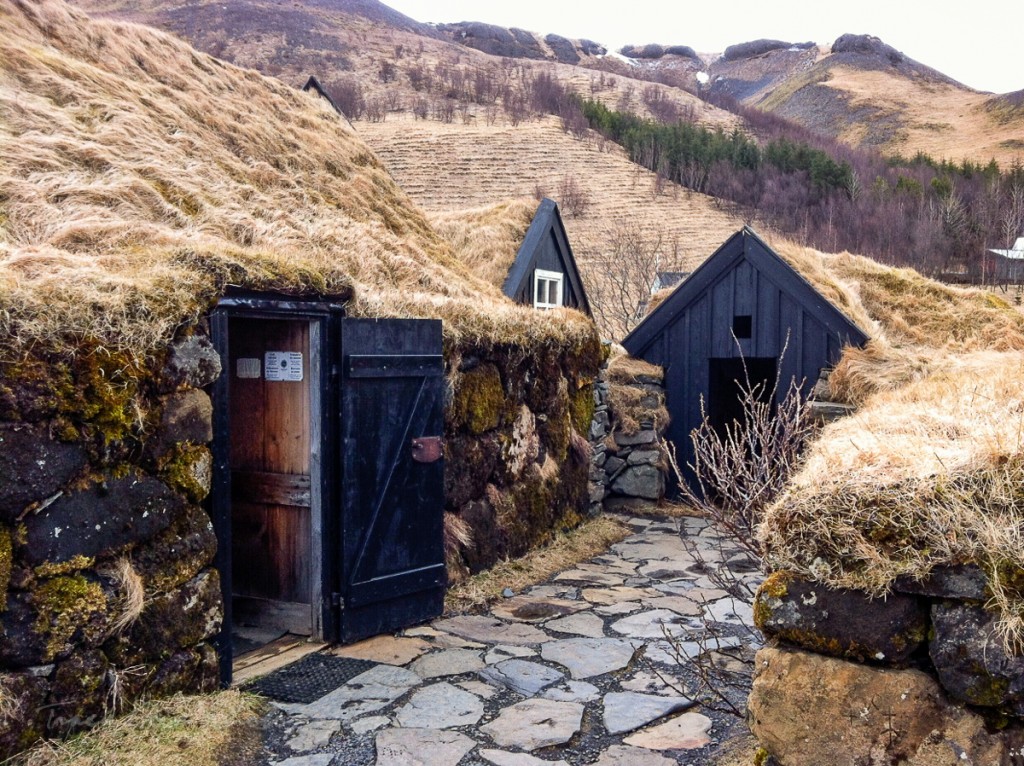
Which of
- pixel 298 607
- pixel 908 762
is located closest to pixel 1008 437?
pixel 908 762

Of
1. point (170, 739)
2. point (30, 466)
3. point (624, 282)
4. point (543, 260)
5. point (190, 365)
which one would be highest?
point (543, 260)

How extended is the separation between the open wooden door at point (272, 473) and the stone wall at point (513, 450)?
150cm

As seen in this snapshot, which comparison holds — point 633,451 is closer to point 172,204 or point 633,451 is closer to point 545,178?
point 172,204

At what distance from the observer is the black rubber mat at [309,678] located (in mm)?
5434

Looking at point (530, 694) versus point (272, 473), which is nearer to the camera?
point (530, 694)

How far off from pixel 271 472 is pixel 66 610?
92.0 inches

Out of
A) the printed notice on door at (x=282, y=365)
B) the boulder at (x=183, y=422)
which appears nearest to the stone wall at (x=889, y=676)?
the boulder at (x=183, y=422)

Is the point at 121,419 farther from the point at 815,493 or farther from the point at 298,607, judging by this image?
the point at 815,493

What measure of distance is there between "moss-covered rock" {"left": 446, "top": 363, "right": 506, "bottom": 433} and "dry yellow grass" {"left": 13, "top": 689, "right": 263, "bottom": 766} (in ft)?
10.9

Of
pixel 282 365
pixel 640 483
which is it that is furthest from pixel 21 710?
pixel 640 483

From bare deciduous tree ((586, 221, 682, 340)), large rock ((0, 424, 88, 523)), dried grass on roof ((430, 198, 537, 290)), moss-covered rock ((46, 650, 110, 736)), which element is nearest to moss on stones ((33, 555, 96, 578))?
large rock ((0, 424, 88, 523))

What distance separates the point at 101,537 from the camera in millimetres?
4566

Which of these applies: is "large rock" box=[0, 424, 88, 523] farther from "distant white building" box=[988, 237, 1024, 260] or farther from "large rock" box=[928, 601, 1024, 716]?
"distant white building" box=[988, 237, 1024, 260]

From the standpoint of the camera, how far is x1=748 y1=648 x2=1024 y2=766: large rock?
317 cm
